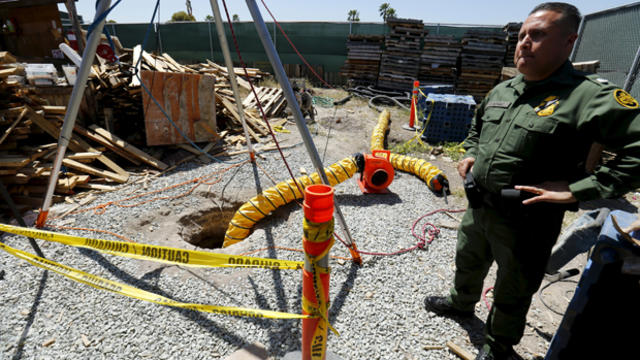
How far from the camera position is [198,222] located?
522 cm

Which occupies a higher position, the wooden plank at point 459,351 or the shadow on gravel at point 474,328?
the wooden plank at point 459,351

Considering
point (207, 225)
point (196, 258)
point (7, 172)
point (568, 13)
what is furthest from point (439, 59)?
point (7, 172)

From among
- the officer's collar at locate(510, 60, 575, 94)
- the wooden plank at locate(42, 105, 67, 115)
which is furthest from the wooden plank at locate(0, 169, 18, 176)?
the officer's collar at locate(510, 60, 575, 94)

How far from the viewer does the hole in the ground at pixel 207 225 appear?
5.03 m

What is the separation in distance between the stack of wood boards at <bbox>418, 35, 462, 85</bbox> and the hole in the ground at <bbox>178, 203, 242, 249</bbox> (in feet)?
43.9

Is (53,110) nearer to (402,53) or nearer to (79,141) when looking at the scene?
(79,141)

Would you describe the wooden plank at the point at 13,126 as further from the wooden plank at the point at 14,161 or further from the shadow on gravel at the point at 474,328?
the shadow on gravel at the point at 474,328

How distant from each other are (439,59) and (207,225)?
1418cm

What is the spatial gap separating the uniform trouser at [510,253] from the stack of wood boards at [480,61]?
14.2 m

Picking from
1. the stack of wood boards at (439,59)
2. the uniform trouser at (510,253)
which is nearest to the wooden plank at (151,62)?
the uniform trouser at (510,253)

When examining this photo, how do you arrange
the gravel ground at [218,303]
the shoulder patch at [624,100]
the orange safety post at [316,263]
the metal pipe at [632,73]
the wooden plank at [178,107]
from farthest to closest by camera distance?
the wooden plank at [178,107] → the metal pipe at [632,73] → the gravel ground at [218,303] → the shoulder patch at [624,100] → the orange safety post at [316,263]

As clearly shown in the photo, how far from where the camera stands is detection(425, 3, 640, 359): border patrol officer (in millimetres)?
1871

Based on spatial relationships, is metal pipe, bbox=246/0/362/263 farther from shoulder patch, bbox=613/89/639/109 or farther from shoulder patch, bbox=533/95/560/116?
shoulder patch, bbox=613/89/639/109

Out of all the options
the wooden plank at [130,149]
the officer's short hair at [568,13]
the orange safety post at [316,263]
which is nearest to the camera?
the orange safety post at [316,263]
